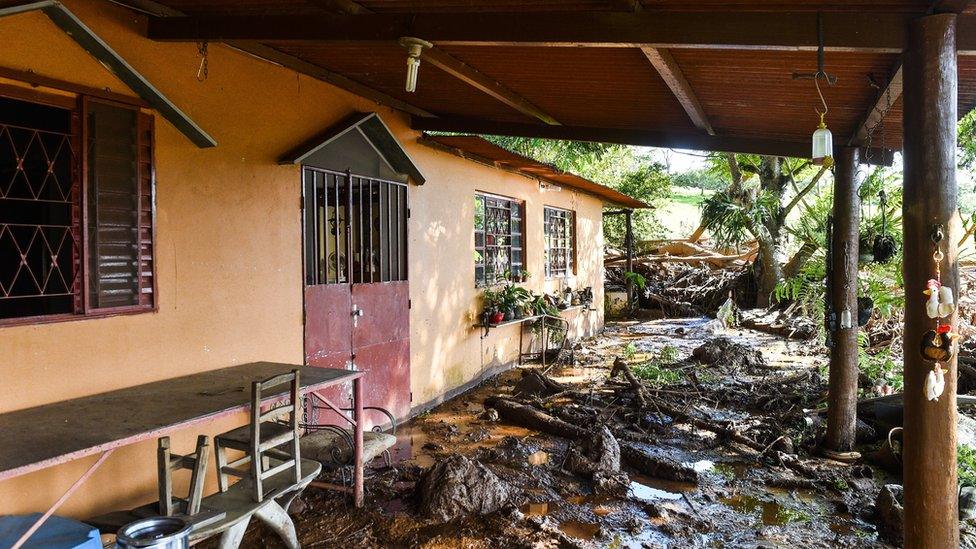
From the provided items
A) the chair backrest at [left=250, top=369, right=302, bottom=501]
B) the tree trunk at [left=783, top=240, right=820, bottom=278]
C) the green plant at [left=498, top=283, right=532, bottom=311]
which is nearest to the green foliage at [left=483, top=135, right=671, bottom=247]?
the tree trunk at [left=783, top=240, right=820, bottom=278]

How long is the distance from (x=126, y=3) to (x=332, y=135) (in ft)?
6.45

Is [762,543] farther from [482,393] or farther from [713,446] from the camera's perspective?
[482,393]

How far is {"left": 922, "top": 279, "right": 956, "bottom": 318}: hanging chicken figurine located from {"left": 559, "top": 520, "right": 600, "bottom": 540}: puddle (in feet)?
8.03

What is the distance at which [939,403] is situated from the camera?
120 inches

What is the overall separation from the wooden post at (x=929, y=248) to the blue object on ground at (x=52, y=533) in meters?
4.13

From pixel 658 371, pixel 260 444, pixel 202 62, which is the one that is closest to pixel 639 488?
pixel 260 444

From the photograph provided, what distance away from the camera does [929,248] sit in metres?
3.06

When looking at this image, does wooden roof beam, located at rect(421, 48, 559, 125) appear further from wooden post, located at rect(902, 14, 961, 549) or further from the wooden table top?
wooden post, located at rect(902, 14, 961, 549)

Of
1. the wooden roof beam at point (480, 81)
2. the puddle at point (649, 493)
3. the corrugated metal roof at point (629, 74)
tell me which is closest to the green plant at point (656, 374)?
the puddle at point (649, 493)

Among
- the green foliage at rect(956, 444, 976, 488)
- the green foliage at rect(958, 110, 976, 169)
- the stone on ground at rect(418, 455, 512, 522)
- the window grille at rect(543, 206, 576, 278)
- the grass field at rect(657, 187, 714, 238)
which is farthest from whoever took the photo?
the grass field at rect(657, 187, 714, 238)

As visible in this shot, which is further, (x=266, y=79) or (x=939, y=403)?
(x=266, y=79)

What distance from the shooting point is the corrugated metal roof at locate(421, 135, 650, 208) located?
7270 mm

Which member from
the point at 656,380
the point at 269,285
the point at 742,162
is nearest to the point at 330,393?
the point at 269,285

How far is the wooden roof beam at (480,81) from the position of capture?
427 cm
